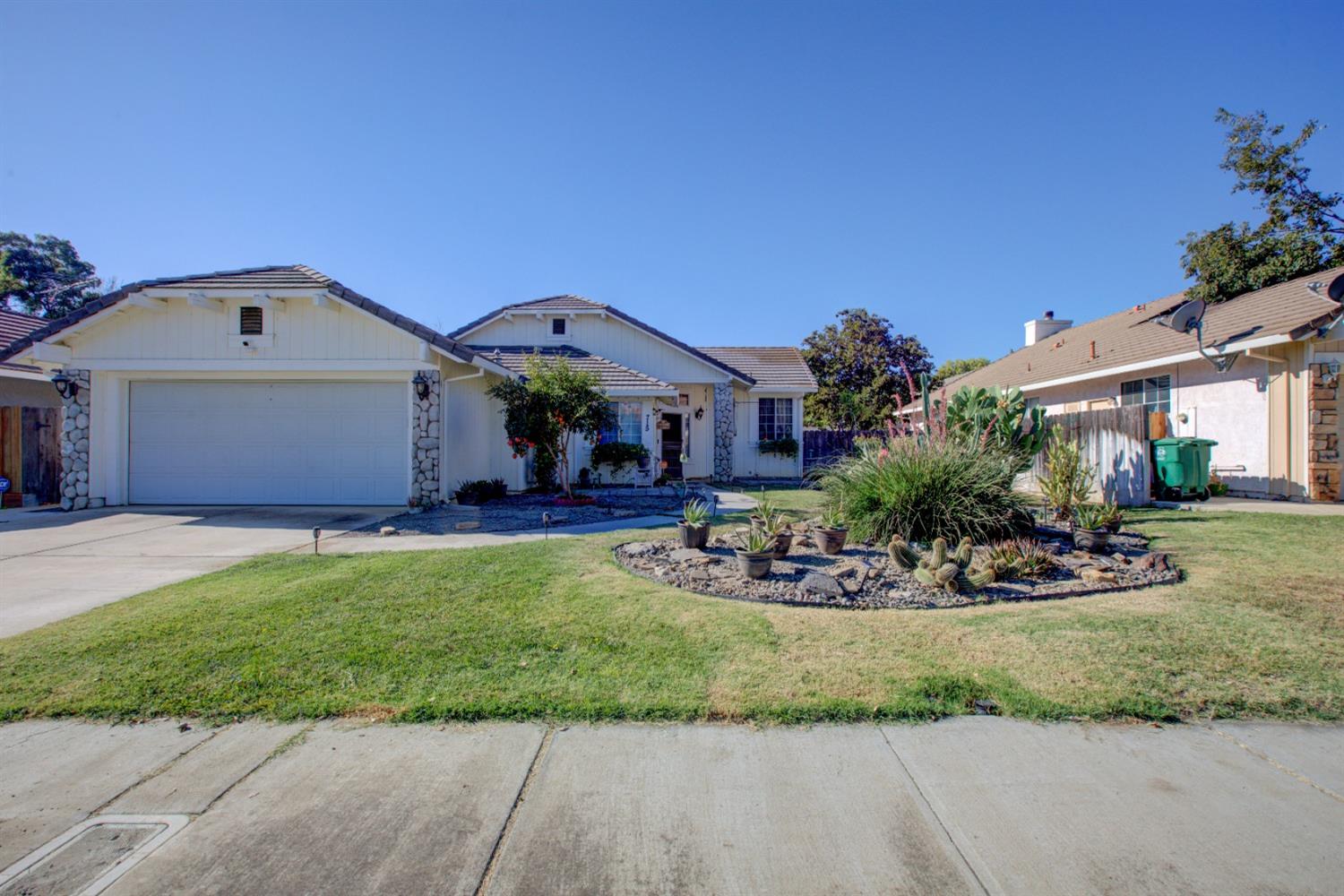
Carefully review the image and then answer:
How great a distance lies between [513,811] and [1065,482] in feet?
30.6

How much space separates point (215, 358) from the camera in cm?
1294

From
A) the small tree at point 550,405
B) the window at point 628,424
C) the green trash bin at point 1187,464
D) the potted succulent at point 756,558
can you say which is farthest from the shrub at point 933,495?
the window at point 628,424

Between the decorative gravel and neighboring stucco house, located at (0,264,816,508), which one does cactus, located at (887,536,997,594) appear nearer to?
the decorative gravel

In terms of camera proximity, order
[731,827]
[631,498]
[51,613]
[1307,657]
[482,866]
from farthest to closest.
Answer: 1. [631,498]
2. [51,613]
3. [1307,657]
4. [731,827]
5. [482,866]

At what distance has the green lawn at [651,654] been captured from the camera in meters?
3.86

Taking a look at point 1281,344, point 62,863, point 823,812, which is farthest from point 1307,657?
point 1281,344

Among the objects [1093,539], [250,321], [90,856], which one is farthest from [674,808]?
[250,321]

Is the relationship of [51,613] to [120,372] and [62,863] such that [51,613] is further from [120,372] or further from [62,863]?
[120,372]

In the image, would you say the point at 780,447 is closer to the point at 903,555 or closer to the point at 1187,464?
the point at 1187,464

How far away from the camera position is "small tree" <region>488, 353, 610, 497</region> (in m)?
13.6

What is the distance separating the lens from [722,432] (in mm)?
21328

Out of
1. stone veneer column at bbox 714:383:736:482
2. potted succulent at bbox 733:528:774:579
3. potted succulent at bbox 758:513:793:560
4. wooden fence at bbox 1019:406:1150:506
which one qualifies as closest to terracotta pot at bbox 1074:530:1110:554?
potted succulent at bbox 758:513:793:560

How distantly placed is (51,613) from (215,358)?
28.3ft

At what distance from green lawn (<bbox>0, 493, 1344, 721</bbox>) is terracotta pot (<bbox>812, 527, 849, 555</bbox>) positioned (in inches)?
76.5
